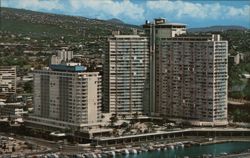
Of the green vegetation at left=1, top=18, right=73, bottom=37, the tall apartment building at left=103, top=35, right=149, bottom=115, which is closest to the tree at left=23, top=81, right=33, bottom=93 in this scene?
the tall apartment building at left=103, top=35, right=149, bottom=115

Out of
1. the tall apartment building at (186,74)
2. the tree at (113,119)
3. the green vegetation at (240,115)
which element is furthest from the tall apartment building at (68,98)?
the green vegetation at (240,115)

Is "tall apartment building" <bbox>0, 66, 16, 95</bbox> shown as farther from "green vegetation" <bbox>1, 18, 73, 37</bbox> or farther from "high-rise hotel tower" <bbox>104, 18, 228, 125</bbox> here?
"green vegetation" <bbox>1, 18, 73, 37</bbox>

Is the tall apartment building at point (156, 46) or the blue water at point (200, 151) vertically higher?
the tall apartment building at point (156, 46)

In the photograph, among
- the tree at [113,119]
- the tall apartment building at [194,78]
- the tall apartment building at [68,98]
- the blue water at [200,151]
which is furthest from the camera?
the tall apartment building at [194,78]

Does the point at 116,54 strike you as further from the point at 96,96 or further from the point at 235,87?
the point at 235,87

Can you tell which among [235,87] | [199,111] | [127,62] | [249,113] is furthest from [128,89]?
[235,87]

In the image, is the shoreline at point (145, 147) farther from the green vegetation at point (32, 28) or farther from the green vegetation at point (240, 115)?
the green vegetation at point (32, 28)

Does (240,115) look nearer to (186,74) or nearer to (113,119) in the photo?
(186,74)
